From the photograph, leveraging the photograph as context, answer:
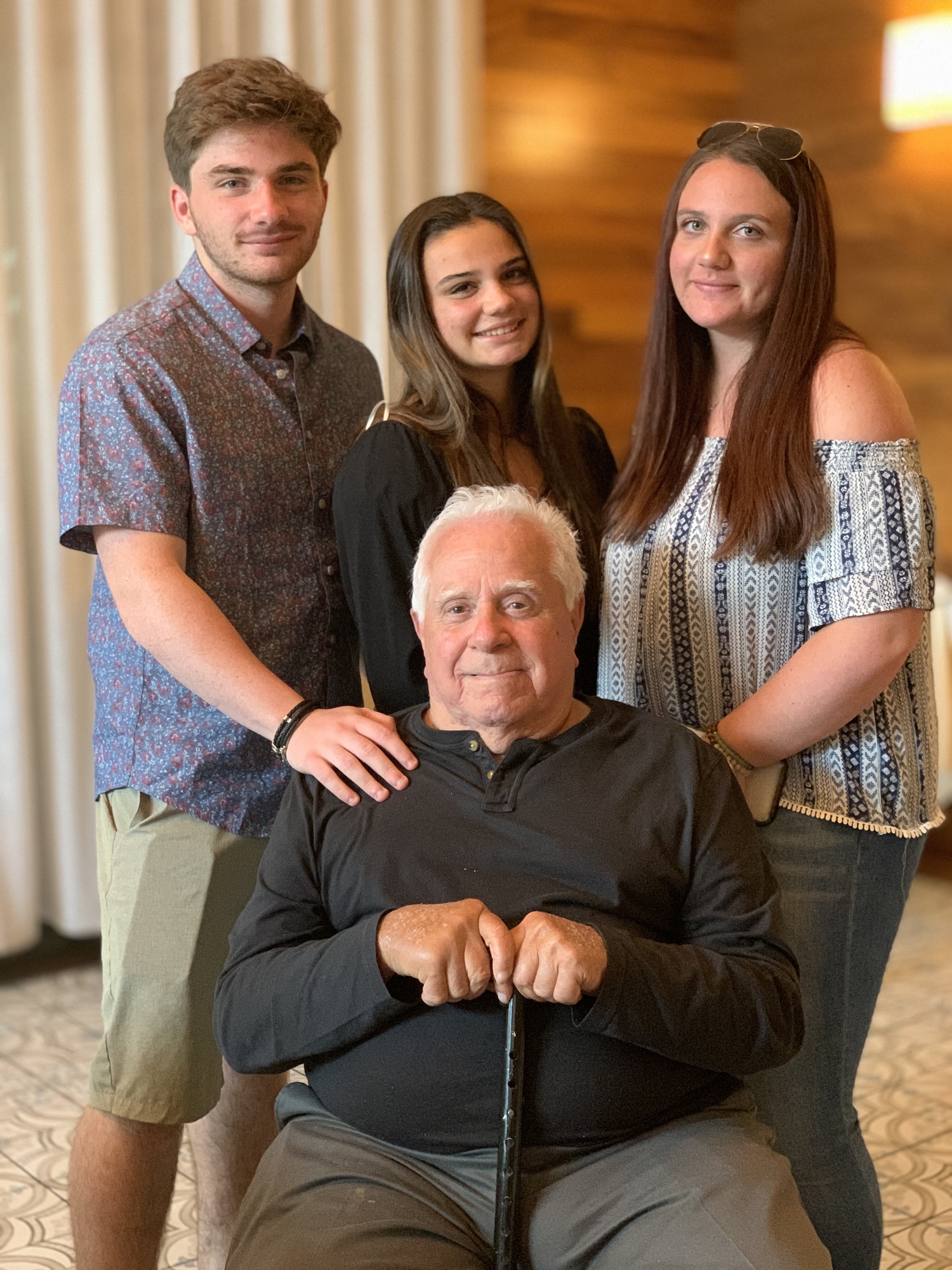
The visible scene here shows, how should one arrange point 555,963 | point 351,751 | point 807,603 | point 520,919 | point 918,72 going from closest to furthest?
point 555,963
point 520,919
point 351,751
point 807,603
point 918,72

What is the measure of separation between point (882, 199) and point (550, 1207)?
390 cm

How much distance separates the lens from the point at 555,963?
1.52 m

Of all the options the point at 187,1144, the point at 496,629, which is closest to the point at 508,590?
the point at 496,629

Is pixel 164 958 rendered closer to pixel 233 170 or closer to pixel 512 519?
pixel 512 519

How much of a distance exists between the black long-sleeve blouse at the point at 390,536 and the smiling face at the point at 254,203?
11.9 inches

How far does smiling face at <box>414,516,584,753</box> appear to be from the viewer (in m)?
1.71

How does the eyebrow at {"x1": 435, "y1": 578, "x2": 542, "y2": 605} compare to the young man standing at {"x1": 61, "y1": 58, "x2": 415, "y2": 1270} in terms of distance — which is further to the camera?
the young man standing at {"x1": 61, "y1": 58, "x2": 415, "y2": 1270}

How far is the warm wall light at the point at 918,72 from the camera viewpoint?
439cm

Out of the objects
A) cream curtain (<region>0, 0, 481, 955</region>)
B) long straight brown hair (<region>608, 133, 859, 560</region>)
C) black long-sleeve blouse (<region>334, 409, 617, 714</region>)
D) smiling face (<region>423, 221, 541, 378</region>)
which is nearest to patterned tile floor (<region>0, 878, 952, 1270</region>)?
cream curtain (<region>0, 0, 481, 955</region>)

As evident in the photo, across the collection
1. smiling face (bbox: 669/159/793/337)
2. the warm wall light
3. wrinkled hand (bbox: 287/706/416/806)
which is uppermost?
the warm wall light

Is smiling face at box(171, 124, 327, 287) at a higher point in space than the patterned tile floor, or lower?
higher

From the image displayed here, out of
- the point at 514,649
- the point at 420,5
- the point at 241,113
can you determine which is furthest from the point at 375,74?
the point at 514,649

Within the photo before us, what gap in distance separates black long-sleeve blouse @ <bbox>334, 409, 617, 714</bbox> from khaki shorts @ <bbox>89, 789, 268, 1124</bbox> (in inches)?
13.8

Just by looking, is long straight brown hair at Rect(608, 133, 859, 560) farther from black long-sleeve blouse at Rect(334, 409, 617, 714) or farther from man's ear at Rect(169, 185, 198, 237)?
man's ear at Rect(169, 185, 198, 237)
